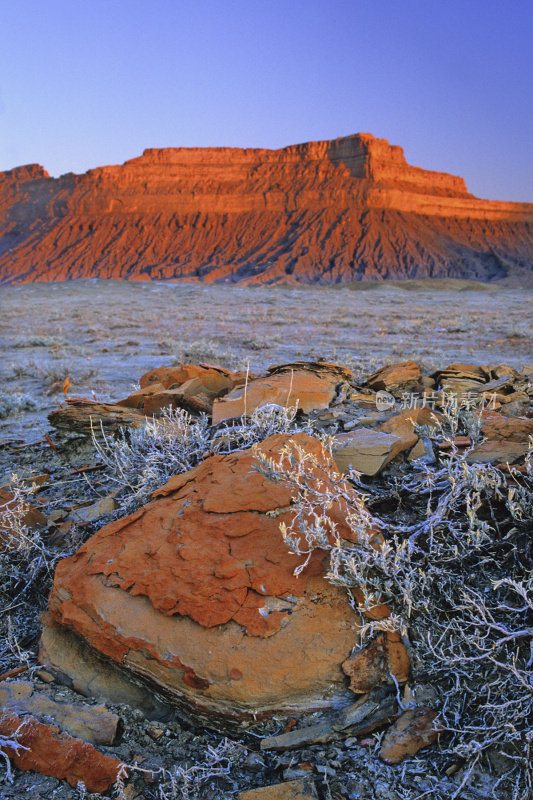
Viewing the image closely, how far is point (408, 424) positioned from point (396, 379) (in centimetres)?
167

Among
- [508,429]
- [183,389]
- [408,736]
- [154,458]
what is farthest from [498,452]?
[183,389]

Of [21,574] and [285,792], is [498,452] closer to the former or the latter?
[285,792]

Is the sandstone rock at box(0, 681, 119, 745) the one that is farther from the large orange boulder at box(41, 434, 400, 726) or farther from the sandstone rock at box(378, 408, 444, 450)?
the sandstone rock at box(378, 408, 444, 450)

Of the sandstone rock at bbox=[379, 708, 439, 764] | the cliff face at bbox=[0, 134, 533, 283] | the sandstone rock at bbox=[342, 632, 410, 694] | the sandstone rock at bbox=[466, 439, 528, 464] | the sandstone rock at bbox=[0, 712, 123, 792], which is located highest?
the cliff face at bbox=[0, 134, 533, 283]

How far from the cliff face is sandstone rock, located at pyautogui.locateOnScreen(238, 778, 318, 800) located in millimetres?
58737

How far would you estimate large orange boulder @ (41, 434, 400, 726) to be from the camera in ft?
5.86

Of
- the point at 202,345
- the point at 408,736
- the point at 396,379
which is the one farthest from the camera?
the point at 202,345

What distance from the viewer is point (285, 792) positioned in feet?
5.03

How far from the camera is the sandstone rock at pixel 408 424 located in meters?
2.88

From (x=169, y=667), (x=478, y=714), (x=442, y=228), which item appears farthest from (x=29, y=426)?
(x=442, y=228)

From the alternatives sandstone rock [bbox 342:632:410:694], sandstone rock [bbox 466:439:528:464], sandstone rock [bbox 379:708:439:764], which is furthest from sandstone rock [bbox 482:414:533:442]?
sandstone rock [bbox 379:708:439:764]

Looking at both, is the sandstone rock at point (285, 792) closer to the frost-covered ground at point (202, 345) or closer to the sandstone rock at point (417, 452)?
the sandstone rock at point (417, 452)

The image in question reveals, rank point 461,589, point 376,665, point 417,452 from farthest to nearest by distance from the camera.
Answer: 1. point 417,452
2. point 461,589
3. point 376,665

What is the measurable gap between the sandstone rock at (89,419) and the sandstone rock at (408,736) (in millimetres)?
2873
